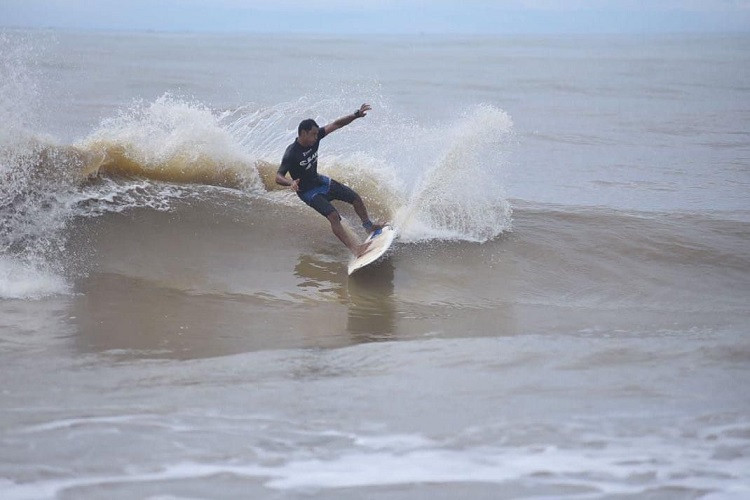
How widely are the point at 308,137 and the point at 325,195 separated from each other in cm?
66

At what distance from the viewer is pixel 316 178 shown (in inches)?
325

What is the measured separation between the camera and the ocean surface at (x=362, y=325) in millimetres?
4215

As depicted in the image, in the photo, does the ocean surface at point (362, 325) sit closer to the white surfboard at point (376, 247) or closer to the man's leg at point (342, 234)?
the white surfboard at point (376, 247)

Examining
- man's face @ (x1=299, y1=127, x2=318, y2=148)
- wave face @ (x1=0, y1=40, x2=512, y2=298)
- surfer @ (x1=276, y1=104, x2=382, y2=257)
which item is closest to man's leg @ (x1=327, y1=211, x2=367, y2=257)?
surfer @ (x1=276, y1=104, x2=382, y2=257)

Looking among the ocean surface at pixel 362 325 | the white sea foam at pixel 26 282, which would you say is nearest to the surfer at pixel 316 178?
the ocean surface at pixel 362 325

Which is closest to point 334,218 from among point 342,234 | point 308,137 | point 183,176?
point 342,234

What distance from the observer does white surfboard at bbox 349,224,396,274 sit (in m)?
7.88

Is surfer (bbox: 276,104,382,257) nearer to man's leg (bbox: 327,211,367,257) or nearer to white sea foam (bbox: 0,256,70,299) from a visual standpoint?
man's leg (bbox: 327,211,367,257)

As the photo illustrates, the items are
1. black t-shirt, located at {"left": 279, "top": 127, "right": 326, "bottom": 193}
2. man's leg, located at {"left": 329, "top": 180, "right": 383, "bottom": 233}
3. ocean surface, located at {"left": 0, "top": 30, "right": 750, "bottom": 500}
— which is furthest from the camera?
man's leg, located at {"left": 329, "top": 180, "right": 383, "bottom": 233}

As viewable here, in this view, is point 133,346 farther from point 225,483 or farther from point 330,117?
point 330,117

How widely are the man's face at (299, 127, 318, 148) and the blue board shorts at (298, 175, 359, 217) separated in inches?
17.7

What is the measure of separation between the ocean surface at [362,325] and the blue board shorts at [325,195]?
62 centimetres

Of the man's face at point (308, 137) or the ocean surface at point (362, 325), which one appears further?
the man's face at point (308, 137)

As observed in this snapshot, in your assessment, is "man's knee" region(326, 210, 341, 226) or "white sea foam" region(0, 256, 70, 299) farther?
"man's knee" region(326, 210, 341, 226)
